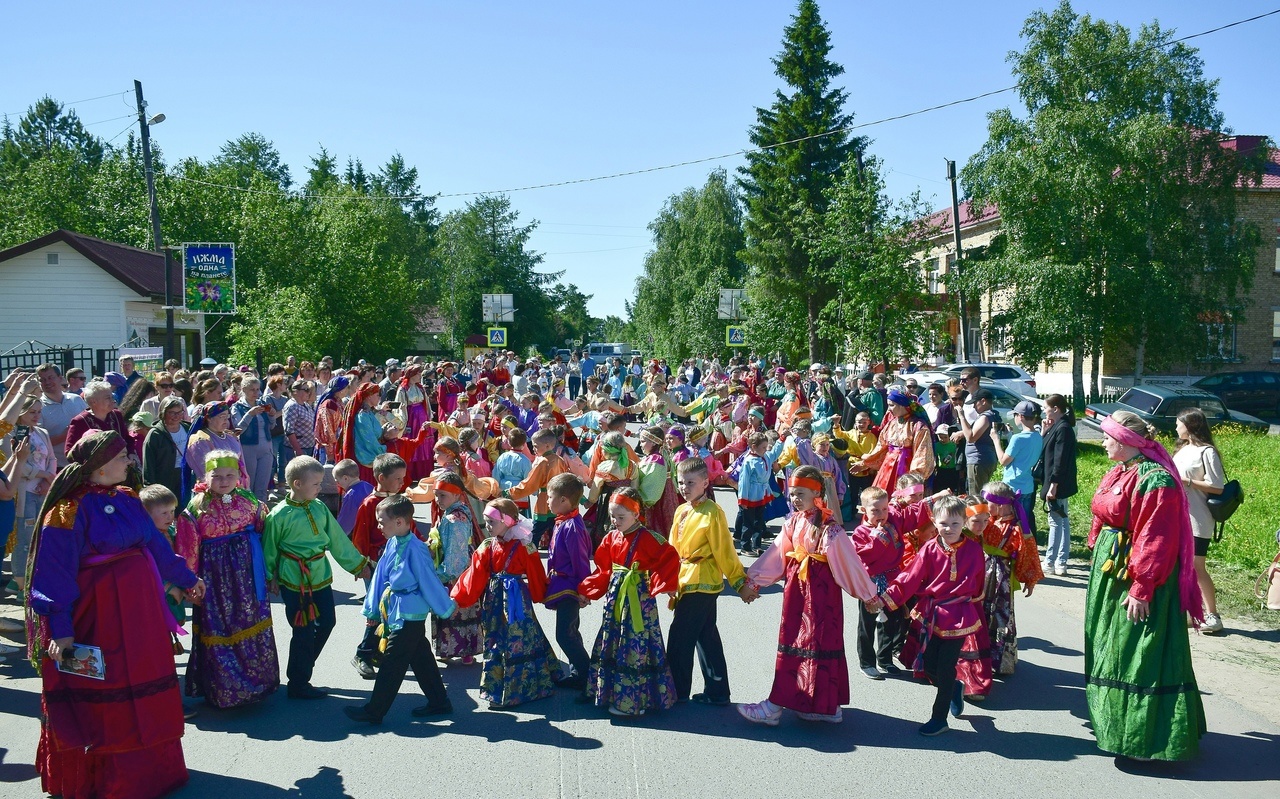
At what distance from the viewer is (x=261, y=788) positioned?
4785 mm

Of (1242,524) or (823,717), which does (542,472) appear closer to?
(823,717)

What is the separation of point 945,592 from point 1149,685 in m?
1.14

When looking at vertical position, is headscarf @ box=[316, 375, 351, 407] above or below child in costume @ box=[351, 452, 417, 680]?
above

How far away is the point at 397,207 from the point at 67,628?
60187 mm

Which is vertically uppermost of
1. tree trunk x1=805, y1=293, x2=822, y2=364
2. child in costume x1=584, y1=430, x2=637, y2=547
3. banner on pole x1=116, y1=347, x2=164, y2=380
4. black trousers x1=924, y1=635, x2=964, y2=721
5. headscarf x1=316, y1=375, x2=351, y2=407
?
tree trunk x1=805, y1=293, x2=822, y2=364

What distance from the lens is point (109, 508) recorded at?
179 inches

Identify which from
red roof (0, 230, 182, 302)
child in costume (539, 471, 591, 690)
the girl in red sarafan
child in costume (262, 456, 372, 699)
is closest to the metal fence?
red roof (0, 230, 182, 302)

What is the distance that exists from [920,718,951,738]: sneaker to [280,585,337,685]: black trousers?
3.74 meters

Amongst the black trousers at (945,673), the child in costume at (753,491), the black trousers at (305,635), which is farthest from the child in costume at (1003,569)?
the black trousers at (305,635)

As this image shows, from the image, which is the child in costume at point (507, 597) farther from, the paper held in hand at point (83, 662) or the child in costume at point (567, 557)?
the paper held in hand at point (83, 662)

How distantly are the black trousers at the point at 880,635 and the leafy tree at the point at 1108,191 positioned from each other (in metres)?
24.0

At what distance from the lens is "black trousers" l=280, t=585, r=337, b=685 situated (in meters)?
5.94

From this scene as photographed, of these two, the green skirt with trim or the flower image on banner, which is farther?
the flower image on banner

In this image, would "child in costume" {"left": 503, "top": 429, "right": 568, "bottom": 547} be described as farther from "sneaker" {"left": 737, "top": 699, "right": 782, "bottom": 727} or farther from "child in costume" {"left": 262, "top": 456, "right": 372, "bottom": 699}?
"sneaker" {"left": 737, "top": 699, "right": 782, "bottom": 727}
